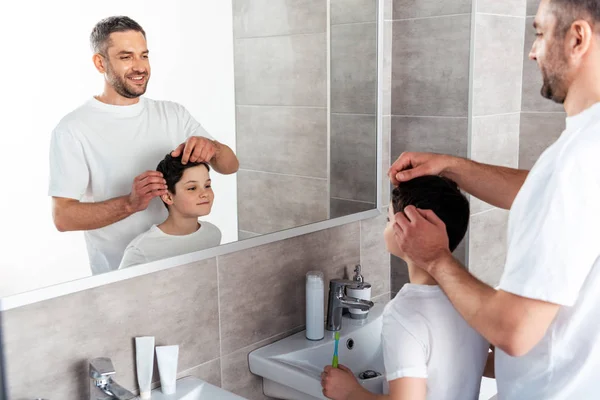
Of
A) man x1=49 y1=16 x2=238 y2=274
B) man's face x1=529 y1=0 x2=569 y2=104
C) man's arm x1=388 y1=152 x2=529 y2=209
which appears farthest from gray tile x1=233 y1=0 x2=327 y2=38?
man's face x1=529 y1=0 x2=569 y2=104

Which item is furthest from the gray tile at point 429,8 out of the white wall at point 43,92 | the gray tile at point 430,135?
the white wall at point 43,92

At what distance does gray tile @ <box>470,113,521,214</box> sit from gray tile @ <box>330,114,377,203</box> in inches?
14.1

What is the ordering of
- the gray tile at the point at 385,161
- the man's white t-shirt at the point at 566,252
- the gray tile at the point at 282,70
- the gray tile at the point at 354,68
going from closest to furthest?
the man's white t-shirt at the point at 566,252 < the gray tile at the point at 282,70 < the gray tile at the point at 354,68 < the gray tile at the point at 385,161

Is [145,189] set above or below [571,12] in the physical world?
below

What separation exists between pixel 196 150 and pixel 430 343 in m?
0.73

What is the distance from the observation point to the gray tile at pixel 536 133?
2.57 metres

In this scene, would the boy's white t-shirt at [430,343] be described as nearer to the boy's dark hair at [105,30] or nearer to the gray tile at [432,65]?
the boy's dark hair at [105,30]

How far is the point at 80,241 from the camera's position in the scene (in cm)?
143

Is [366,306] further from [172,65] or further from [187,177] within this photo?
[172,65]

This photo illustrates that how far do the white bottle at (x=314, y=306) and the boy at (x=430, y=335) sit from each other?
0.39 m

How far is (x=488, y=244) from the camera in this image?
2537mm

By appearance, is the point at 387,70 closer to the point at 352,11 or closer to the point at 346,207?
the point at 352,11

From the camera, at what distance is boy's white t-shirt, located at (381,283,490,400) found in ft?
4.60

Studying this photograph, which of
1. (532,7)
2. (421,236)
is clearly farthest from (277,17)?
(532,7)
